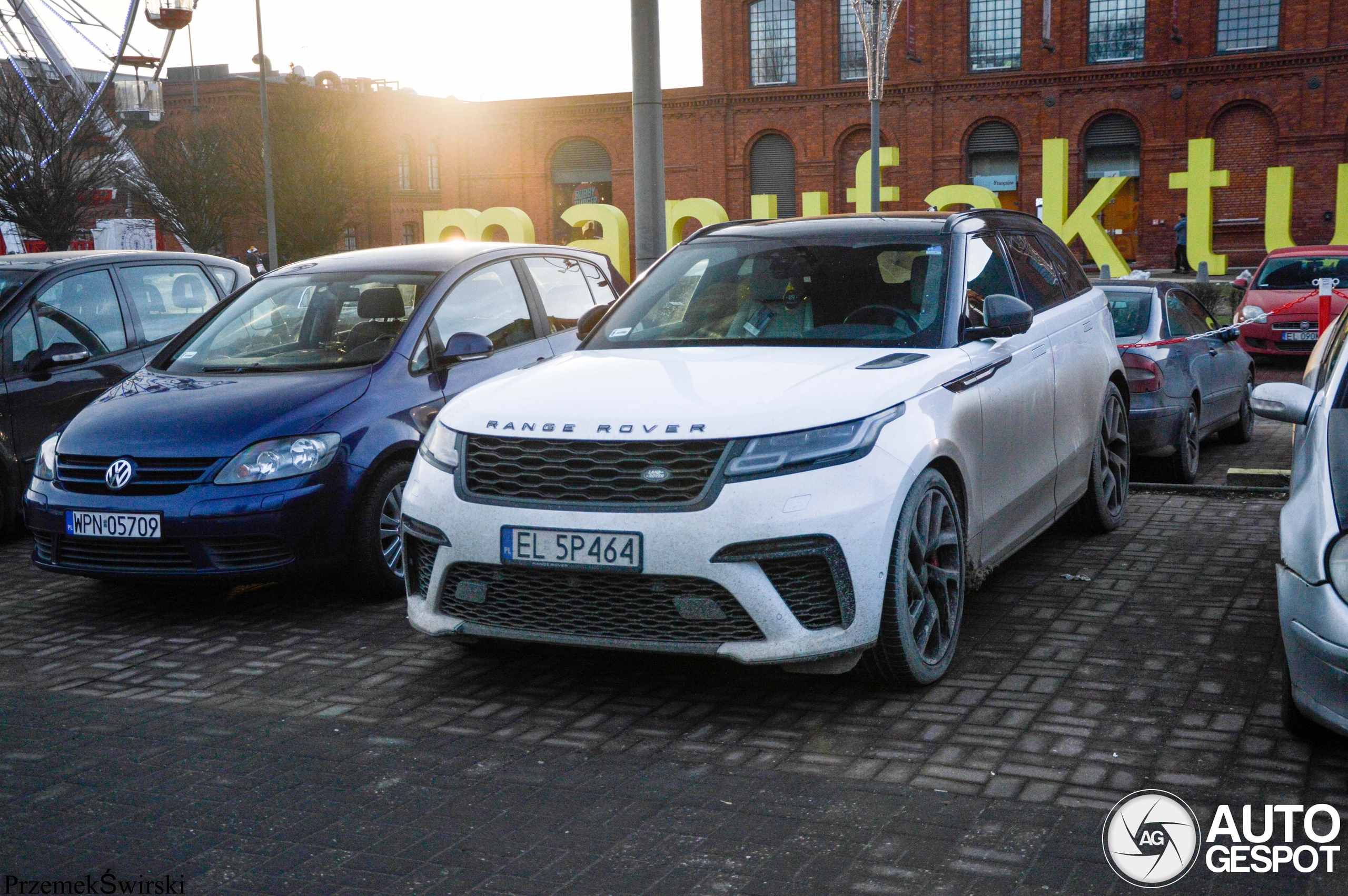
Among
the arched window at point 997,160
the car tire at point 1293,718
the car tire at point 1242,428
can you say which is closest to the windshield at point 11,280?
the car tire at point 1293,718

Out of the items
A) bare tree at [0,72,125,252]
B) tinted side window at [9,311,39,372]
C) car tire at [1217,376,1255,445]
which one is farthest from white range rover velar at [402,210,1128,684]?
bare tree at [0,72,125,252]

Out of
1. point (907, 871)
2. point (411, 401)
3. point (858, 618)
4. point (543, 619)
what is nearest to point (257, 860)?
point (543, 619)

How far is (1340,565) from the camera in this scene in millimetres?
3756

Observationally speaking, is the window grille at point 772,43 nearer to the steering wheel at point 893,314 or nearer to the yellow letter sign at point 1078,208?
the yellow letter sign at point 1078,208

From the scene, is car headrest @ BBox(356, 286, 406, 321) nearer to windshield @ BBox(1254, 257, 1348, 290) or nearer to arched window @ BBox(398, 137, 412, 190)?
windshield @ BBox(1254, 257, 1348, 290)

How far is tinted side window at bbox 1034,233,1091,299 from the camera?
7242mm

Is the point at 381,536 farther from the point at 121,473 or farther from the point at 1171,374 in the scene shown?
the point at 1171,374

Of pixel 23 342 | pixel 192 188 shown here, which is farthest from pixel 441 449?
pixel 192 188

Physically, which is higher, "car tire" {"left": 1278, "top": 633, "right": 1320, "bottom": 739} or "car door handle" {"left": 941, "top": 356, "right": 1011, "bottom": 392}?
"car door handle" {"left": 941, "top": 356, "right": 1011, "bottom": 392}

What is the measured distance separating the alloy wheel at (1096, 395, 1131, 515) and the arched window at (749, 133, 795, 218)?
42.0 m

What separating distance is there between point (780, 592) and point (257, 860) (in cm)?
178

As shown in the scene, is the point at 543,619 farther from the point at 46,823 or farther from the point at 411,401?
the point at 411,401

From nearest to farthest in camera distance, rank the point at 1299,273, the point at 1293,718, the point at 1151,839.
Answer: the point at 1151,839, the point at 1293,718, the point at 1299,273

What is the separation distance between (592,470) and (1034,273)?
318 centimetres
